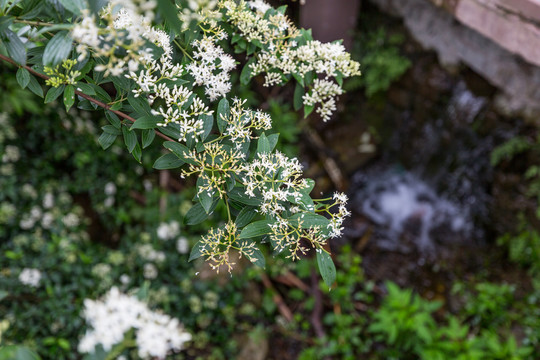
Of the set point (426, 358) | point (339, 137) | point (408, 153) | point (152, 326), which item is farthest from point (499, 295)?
point (152, 326)

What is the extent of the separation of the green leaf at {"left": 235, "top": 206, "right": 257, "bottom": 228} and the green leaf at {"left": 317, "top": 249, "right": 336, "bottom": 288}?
0.20 meters

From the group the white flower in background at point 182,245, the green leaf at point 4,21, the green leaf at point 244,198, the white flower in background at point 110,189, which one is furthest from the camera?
the white flower in background at point 110,189

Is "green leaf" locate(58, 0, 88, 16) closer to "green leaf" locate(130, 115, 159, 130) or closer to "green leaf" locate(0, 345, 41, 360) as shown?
"green leaf" locate(130, 115, 159, 130)

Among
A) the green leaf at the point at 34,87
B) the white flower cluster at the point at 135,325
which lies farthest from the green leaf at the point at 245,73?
the white flower cluster at the point at 135,325

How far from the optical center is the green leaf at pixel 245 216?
960mm

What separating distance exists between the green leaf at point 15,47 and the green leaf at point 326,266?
858 millimetres

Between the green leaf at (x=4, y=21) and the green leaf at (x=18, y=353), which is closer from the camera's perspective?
the green leaf at (x=4, y=21)

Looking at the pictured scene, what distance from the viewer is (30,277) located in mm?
2236

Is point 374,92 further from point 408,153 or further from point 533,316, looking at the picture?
point 533,316

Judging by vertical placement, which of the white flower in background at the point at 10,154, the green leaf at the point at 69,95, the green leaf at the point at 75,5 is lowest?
the white flower in background at the point at 10,154

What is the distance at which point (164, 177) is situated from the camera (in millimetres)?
2928

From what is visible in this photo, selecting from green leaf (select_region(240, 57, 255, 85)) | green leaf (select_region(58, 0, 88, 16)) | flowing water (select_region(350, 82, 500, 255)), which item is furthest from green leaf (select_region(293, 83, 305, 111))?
flowing water (select_region(350, 82, 500, 255))

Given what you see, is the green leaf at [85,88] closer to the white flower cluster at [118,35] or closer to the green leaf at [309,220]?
the white flower cluster at [118,35]

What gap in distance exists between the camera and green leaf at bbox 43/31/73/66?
748mm
